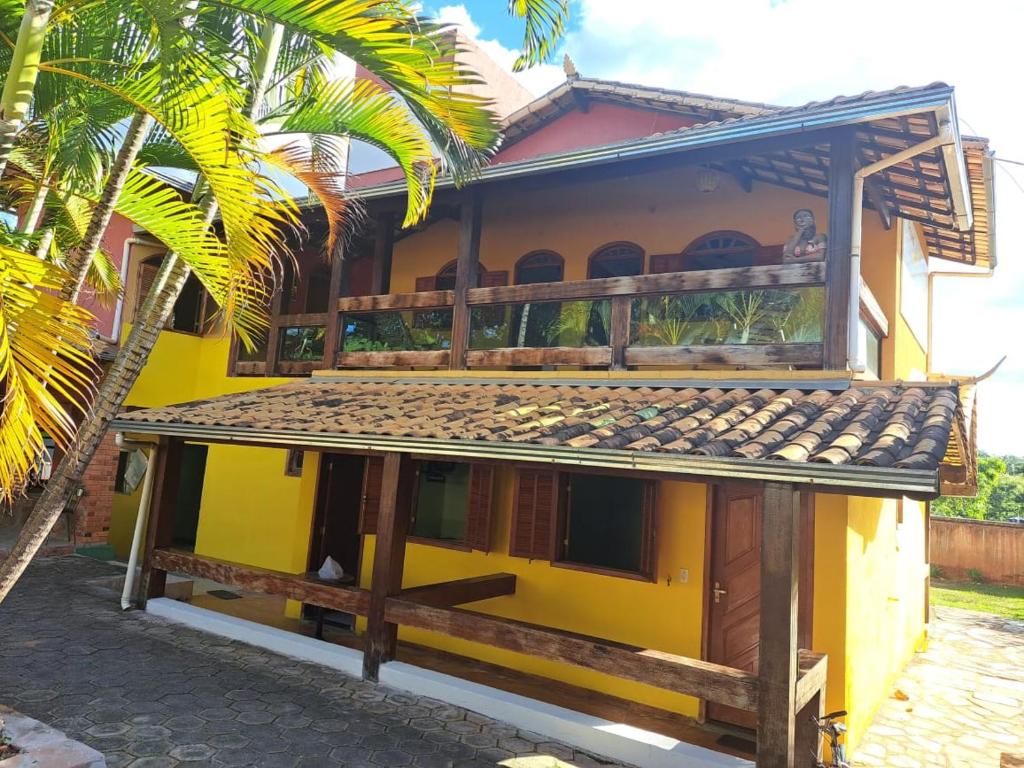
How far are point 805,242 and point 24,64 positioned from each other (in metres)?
5.93

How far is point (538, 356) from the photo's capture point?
23.6ft

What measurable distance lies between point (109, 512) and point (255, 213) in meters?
10.7

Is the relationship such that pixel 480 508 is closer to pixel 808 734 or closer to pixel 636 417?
pixel 636 417

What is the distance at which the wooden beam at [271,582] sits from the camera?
21.1ft

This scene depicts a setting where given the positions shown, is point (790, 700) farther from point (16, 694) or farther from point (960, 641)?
point (960, 641)

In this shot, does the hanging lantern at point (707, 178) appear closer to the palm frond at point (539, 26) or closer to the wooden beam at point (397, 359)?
the palm frond at point (539, 26)

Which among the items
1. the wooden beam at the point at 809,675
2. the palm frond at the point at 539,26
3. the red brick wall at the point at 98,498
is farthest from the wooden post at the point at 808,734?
the red brick wall at the point at 98,498

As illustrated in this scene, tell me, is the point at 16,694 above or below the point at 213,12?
below

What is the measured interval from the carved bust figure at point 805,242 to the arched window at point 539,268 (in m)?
3.25

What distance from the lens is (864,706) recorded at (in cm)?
639

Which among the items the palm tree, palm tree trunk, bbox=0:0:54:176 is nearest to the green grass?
the palm tree

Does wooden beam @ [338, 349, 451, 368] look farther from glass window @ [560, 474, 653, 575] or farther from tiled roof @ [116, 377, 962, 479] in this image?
glass window @ [560, 474, 653, 575]

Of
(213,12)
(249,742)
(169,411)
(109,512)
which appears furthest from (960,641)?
(109,512)

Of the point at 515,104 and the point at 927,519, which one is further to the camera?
the point at 515,104
